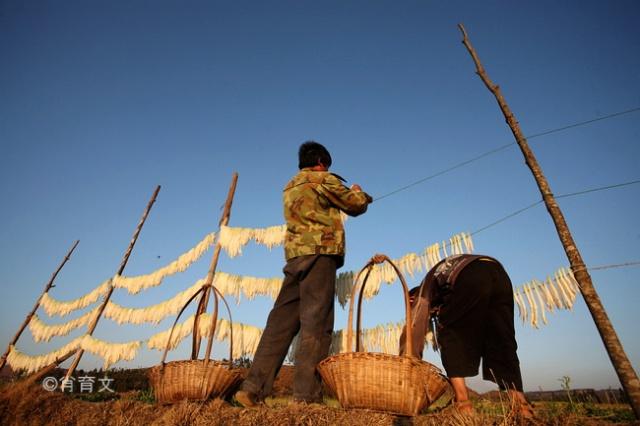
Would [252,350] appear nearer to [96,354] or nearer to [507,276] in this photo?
[507,276]

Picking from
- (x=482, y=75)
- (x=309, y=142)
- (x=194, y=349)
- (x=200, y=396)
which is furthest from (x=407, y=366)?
(x=482, y=75)

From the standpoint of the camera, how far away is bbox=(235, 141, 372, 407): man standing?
291 cm

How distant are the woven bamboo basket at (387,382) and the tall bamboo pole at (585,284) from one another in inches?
121

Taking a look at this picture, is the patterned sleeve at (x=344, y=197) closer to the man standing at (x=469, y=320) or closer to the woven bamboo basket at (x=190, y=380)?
the man standing at (x=469, y=320)

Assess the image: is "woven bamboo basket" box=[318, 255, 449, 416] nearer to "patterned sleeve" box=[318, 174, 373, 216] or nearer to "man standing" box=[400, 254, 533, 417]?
"man standing" box=[400, 254, 533, 417]

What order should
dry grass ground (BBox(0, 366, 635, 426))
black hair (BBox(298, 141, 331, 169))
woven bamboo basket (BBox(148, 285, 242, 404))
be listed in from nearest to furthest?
dry grass ground (BBox(0, 366, 635, 426)) → woven bamboo basket (BBox(148, 285, 242, 404)) → black hair (BBox(298, 141, 331, 169))

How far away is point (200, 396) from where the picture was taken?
297cm

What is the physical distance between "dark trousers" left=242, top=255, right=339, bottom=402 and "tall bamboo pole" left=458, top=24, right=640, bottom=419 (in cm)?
336

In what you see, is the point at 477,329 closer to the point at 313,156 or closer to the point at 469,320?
the point at 469,320

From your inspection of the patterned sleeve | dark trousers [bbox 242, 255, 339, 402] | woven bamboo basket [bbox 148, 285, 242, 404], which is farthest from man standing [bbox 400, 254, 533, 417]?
woven bamboo basket [bbox 148, 285, 242, 404]

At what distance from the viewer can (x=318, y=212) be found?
11.2ft

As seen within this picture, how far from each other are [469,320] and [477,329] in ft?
0.39

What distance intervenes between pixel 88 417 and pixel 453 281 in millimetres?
2528

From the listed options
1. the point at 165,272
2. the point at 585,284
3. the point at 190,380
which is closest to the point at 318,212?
the point at 190,380
